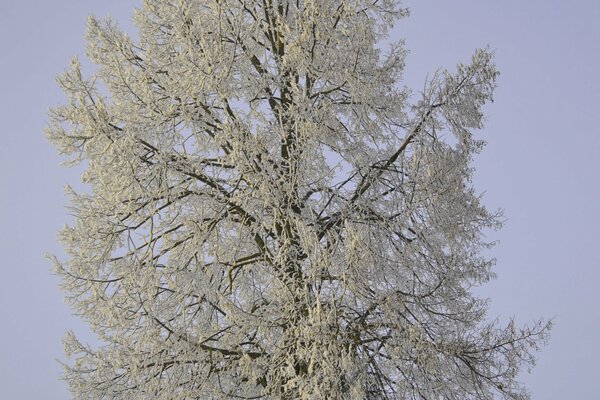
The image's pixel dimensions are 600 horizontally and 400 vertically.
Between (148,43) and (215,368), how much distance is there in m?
3.87

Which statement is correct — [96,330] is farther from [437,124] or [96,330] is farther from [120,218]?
[437,124]

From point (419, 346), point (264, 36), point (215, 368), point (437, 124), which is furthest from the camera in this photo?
point (264, 36)

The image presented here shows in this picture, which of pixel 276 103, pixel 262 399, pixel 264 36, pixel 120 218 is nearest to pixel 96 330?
pixel 120 218

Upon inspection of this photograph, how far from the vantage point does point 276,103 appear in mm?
8242

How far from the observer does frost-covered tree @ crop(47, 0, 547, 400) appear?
7258 mm

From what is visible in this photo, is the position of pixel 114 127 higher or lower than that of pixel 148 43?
lower

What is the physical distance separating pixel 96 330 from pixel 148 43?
130 inches

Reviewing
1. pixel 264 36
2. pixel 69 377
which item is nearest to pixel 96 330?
pixel 69 377

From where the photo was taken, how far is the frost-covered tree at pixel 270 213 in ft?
23.8

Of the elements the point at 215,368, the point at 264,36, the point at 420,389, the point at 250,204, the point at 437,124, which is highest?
the point at 264,36

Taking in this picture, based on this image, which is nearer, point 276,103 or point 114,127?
point 114,127

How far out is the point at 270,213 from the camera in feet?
25.4

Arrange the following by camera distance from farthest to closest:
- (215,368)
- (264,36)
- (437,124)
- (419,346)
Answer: (264,36) < (437,124) < (215,368) < (419,346)

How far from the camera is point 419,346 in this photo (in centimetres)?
695
